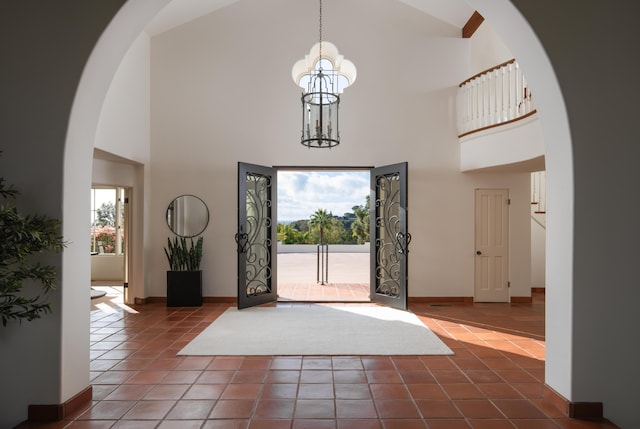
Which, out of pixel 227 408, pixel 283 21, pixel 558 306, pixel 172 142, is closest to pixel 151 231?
pixel 172 142

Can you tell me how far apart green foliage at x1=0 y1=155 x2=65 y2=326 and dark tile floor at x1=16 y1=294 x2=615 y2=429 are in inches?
31.0

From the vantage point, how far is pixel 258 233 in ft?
22.5

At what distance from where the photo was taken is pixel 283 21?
22.9ft

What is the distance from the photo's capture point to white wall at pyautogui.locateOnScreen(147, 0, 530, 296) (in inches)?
272

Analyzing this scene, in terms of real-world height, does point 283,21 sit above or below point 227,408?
above

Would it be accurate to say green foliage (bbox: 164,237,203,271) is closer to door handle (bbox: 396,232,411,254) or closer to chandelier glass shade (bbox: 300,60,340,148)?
chandelier glass shade (bbox: 300,60,340,148)

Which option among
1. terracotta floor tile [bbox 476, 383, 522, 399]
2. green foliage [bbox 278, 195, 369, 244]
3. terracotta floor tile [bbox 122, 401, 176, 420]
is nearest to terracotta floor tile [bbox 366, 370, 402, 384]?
terracotta floor tile [bbox 476, 383, 522, 399]

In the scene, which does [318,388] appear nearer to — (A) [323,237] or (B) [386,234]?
(B) [386,234]

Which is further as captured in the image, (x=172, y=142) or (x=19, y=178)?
(x=172, y=142)

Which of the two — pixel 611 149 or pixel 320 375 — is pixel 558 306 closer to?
pixel 611 149

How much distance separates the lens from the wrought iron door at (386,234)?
6645 mm

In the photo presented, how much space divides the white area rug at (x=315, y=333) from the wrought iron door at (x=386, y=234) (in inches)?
16.0

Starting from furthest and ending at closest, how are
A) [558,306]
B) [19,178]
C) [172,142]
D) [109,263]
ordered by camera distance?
[109,263]
[172,142]
[558,306]
[19,178]

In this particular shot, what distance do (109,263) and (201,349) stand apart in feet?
18.7
